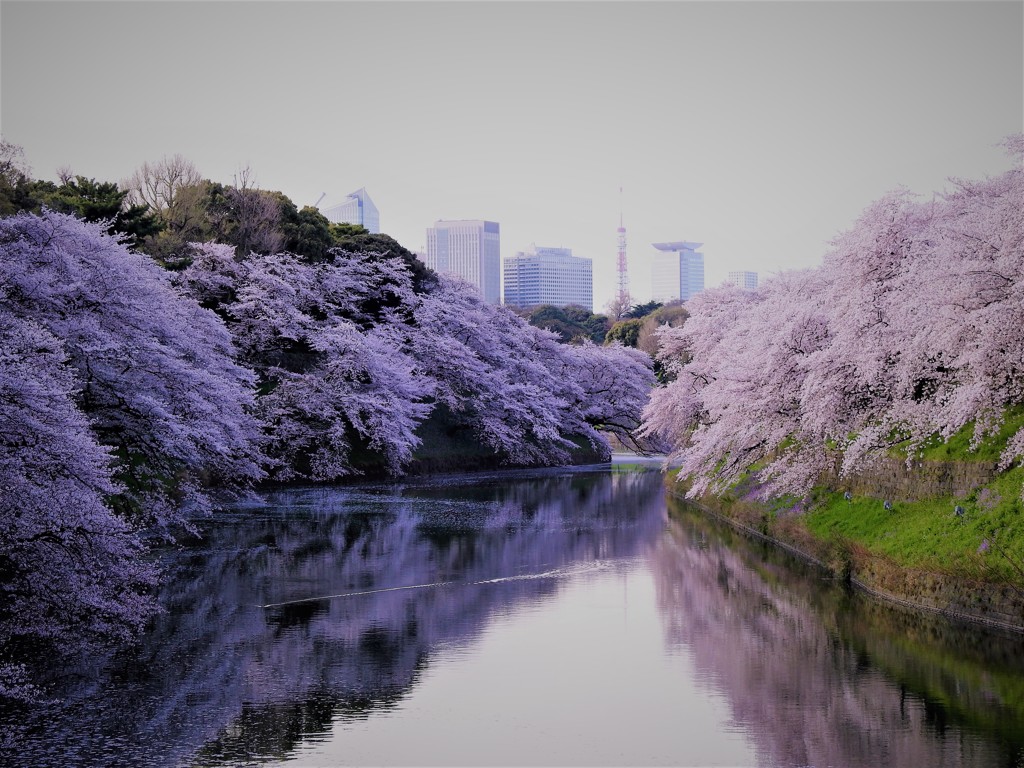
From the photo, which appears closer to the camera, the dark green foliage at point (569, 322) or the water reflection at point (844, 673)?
the water reflection at point (844, 673)

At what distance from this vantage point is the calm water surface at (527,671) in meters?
12.8

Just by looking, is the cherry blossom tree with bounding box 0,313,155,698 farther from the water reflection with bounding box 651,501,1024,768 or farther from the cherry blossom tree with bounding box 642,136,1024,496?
the cherry blossom tree with bounding box 642,136,1024,496

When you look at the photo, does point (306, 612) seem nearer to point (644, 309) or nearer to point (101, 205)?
point (101, 205)

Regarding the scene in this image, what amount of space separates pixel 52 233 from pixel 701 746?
19824 millimetres

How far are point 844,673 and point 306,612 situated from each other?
969 centimetres

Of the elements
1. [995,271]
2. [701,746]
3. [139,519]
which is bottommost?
[701,746]

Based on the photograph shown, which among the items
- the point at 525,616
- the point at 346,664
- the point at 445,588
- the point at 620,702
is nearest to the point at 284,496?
the point at 445,588

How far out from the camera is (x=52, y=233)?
84.8 ft

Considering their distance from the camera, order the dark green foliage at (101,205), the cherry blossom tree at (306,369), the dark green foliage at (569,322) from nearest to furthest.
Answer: the dark green foliage at (101,205)
the cherry blossom tree at (306,369)
the dark green foliage at (569,322)

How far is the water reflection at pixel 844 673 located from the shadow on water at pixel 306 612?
421 cm

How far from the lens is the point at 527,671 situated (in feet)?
54.3

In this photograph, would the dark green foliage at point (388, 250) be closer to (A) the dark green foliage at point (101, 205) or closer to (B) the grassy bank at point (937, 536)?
(A) the dark green foliage at point (101, 205)

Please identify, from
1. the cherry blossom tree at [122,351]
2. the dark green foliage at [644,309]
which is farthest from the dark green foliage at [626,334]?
the cherry blossom tree at [122,351]

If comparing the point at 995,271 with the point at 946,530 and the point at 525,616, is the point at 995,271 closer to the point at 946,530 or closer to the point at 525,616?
the point at 946,530
